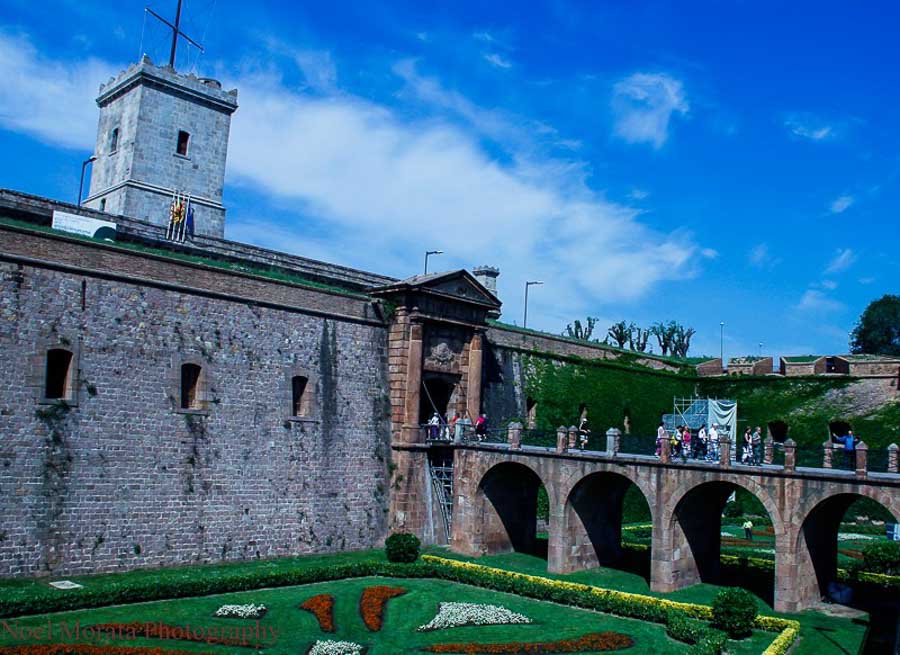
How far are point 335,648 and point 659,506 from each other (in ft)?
36.8

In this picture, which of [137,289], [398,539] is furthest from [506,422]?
[137,289]

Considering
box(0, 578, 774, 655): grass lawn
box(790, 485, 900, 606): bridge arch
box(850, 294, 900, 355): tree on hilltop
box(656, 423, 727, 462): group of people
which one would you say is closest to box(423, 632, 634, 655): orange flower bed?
box(0, 578, 774, 655): grass lawn

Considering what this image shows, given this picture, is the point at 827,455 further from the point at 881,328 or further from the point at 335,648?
the point at 881,328

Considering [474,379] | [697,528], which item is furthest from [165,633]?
[474,379]

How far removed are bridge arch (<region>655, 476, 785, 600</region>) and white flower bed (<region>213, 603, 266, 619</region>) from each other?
37.7ft

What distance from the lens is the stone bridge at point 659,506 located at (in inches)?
848

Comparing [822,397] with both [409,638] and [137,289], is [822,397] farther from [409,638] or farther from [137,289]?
[137,289]

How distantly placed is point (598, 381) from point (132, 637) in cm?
2814

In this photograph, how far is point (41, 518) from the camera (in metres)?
20.5

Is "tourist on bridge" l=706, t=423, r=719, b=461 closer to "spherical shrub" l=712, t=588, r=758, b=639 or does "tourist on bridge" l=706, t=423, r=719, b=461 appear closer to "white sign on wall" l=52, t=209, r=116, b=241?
"spherical shrub" l=712, t=588, r=758, b=639

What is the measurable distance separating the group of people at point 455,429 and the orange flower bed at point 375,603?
7780 mm

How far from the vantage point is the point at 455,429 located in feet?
96.3

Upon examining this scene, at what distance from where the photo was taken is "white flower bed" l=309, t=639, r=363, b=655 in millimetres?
16428

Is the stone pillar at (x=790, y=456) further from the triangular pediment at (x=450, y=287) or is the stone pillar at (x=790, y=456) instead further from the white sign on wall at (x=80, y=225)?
the white sign on wall at (x=80, y=225)
